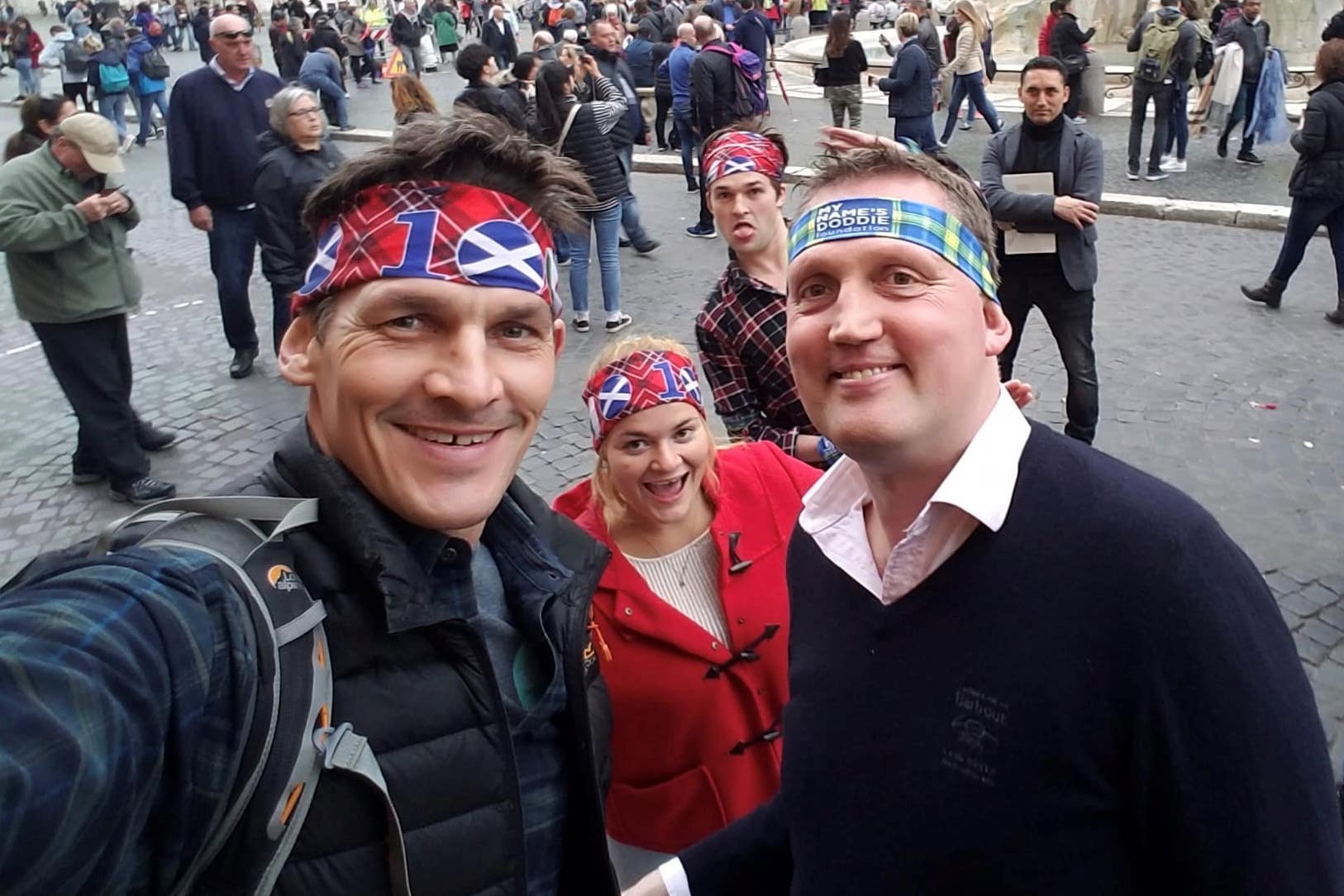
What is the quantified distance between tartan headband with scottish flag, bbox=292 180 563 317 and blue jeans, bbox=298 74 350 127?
1462 cm

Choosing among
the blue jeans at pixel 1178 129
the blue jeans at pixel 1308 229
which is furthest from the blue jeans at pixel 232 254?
the blue jeans at pixel 1178 129

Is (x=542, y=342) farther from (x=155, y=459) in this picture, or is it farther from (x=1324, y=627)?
(x=155, y=459)

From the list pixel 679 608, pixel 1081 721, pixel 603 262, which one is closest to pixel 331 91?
pixel 603 262

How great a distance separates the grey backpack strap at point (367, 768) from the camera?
46.0 inches

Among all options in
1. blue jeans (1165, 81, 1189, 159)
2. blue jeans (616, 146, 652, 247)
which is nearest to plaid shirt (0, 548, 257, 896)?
blue jeans (616, 146, 652, 247)

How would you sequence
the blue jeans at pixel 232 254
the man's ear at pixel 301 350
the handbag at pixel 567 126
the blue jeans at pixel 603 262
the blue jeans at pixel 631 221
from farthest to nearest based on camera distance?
the blue jeans at pixel 631 221 < the handbag at pixel 567 126 < the blue jeans at pixel 603 262 < the blue jeans at pixel 232 254 < the man's ear at pixel 301 350

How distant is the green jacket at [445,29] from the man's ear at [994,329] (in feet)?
79.4

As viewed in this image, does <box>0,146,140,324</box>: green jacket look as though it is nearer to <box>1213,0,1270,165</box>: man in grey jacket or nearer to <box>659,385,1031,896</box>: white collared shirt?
<box>659,385,1031,896</box>: white collared shirt

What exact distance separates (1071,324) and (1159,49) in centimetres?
727

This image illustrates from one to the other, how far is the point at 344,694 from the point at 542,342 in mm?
547

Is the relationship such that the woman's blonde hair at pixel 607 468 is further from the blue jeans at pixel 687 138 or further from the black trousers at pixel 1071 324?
the blue jeans at pixel 687 138

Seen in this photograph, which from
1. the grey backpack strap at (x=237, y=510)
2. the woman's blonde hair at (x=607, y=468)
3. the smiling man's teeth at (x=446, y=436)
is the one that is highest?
the smiling man's teeth at (x=446, y=436)

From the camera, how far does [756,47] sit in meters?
13.4

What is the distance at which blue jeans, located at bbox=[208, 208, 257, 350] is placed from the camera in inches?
264
